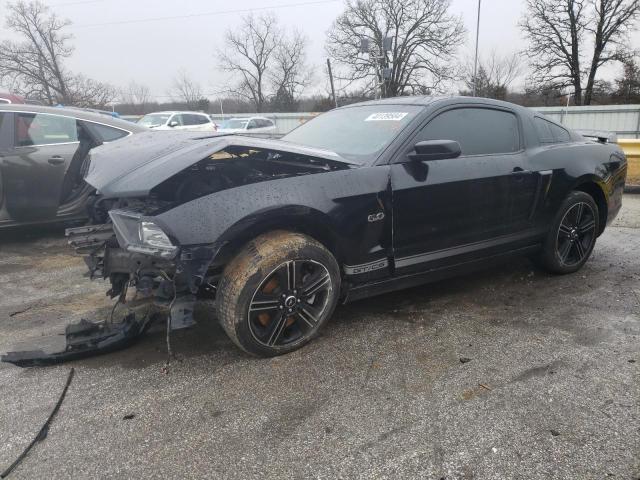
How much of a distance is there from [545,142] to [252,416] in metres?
3.28

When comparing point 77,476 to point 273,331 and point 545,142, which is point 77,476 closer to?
point 273,331

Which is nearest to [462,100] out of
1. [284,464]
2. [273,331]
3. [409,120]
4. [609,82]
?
[409,120]

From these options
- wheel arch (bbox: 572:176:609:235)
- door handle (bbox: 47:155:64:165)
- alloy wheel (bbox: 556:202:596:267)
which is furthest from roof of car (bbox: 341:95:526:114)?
door handle (bbox: 47:155:64:165)

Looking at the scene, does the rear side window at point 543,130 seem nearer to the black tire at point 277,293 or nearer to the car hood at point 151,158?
the car hood at point 151,158

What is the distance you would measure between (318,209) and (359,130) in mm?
997

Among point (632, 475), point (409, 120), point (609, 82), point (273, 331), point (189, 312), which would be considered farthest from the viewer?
point (609, 82)

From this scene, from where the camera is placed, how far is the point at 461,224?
10.9ft

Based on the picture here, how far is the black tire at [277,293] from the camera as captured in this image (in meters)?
2.56

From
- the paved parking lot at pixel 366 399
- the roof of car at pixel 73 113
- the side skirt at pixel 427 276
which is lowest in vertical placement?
the paved parking lot at pixel 366 399

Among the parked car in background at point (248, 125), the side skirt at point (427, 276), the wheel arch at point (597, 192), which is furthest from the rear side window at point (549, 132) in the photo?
the parked car in background at point (248, 125)

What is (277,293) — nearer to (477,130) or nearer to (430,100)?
(430,100)

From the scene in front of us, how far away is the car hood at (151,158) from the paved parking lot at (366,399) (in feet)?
3.47

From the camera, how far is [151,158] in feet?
8.75

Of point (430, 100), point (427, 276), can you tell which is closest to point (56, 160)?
point (430, 100)
